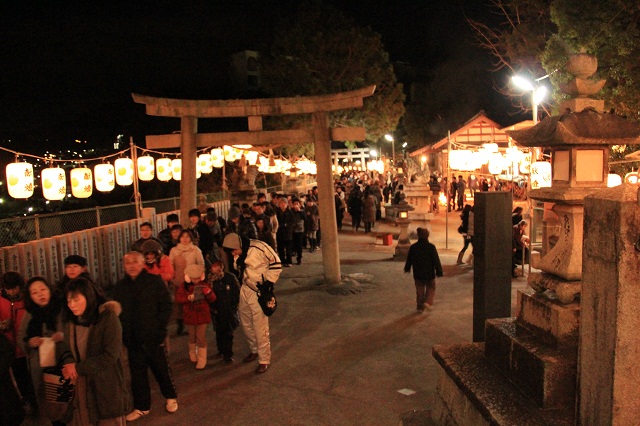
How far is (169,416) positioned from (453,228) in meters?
17.6

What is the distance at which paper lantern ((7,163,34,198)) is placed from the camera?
982cm

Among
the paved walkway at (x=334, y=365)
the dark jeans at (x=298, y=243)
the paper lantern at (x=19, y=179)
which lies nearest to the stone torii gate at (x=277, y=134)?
the paved walkway at (x=334, y=365)

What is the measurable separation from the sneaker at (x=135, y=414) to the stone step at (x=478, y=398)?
313cm

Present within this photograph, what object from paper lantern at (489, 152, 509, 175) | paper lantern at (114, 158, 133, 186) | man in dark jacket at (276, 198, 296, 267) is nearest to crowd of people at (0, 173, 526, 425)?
paper lantern at (114, 158, 133, 186)

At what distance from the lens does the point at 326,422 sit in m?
5.34

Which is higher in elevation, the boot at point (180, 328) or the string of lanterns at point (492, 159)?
the string of lanterns at point (492, 159)

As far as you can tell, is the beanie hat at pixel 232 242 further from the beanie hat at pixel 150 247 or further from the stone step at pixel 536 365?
the stone step at pixel 536 365

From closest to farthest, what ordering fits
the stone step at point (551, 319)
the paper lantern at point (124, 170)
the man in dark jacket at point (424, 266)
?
the stone step at point (551, 319) < the man in dark jacket at point (424, 266) < the paper lantern at point (124, 170)

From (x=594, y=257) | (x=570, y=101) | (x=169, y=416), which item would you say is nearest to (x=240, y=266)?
(x=169, y=416)

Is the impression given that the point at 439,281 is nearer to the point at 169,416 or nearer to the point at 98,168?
the point at 169,416

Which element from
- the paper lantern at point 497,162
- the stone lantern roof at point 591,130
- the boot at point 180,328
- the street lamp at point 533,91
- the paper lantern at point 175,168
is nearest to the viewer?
the stone lantern roof at point 591,130

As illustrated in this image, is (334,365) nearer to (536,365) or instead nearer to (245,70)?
(536,365)

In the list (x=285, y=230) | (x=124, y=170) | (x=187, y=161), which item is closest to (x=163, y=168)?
(x=124, y=170)

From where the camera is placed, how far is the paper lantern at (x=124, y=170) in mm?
12766
